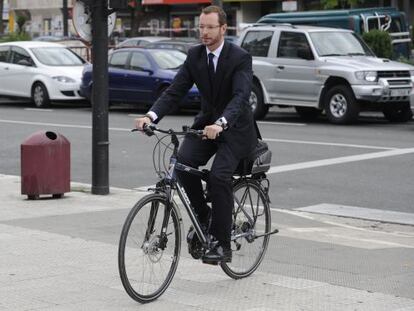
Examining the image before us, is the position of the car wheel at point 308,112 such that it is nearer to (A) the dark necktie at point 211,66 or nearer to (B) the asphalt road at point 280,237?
(B) the asphalt road at point 280,237

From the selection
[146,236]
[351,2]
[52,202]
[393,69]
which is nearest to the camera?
[146,236]

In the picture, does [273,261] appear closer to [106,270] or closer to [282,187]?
[106,270]

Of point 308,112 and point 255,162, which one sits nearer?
point 255,162

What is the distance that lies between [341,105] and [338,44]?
1556 millimetres

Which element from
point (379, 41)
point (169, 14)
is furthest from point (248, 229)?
point (169, 14)

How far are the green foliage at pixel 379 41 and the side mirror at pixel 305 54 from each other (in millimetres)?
4923

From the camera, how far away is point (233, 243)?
23.6 feet

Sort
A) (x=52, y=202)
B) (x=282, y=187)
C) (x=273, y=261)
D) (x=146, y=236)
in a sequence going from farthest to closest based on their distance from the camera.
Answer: (x=282, y=187)
(x=52, y=202)
(x=273, y=261)
(x=146, y=236)

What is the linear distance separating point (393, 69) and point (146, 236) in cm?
1462

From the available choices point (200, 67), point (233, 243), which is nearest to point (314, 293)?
point (233, 243)

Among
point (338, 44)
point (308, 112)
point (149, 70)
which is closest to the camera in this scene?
point (338, 44)

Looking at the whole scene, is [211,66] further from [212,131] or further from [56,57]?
[56,57]

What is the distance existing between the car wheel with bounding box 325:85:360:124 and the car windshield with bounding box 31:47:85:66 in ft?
28.9

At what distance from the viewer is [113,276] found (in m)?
7.13
